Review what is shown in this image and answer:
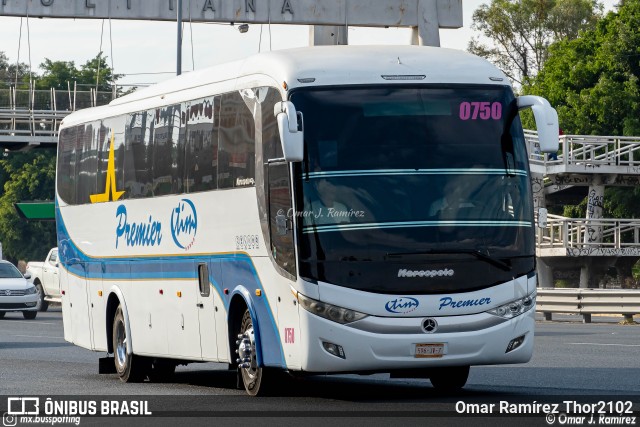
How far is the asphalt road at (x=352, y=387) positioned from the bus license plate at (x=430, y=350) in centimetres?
47

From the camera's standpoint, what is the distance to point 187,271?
57.5ft

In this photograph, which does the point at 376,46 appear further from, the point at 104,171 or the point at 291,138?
the point at 104,171

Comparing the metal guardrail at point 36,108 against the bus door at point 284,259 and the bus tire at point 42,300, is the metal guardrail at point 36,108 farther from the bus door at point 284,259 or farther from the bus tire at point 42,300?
the bus door at point 284,259

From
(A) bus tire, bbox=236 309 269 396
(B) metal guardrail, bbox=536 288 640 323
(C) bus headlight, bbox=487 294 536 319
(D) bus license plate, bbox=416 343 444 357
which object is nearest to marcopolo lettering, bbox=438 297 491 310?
(C) bus headlight, bbox=487 294 536 319

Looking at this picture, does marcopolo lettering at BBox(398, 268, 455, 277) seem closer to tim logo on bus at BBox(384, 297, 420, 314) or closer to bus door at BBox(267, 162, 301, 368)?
tim logo on bus at BBox(384, 297, 420, 314)

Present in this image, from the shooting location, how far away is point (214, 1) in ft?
111

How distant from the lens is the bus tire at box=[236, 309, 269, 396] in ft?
51.0

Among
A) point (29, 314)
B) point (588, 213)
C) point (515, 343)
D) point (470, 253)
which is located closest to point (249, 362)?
point (470, 253)

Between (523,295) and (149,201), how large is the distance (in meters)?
5.63

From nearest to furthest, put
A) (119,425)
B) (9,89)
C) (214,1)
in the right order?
(119,425), (214,1), (9,89)

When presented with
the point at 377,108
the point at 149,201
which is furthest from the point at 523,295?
the point at 149,201

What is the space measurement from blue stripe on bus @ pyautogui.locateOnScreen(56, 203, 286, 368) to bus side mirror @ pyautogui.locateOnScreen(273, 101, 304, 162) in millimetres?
1687

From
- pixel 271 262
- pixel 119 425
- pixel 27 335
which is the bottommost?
pixel 27 335

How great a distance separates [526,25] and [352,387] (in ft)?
225
